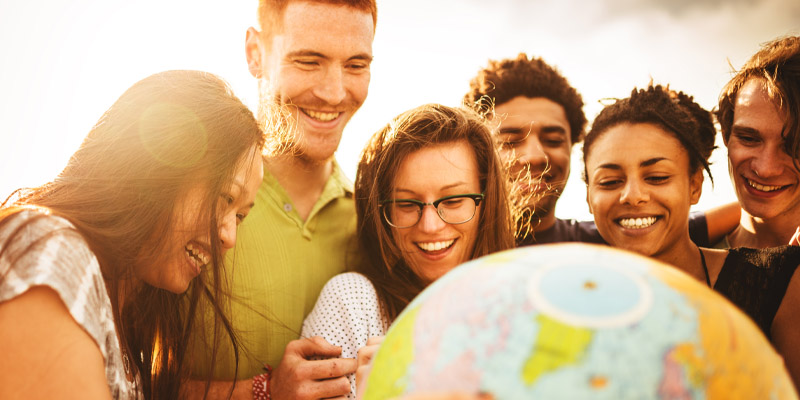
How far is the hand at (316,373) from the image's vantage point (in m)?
2.80

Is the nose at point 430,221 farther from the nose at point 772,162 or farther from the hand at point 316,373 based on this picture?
the nose at point 772,162

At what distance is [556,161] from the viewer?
205 inches

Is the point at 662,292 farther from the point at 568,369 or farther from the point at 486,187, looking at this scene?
the point at 486,187

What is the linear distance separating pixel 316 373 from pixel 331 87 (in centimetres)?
209

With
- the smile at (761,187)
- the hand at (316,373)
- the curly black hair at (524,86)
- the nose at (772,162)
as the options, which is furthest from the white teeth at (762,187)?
the hand at (316,373)

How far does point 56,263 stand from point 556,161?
4184mm

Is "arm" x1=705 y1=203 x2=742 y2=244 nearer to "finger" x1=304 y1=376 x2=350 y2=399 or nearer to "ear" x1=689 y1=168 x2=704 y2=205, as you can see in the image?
"ear" x1=689 y1=168 x2=704 y2=205

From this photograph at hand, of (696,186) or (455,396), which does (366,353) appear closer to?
(455,396)

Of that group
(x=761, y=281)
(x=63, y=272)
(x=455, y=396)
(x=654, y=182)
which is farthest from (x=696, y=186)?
(x=63, y=272)

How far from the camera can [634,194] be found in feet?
11.7

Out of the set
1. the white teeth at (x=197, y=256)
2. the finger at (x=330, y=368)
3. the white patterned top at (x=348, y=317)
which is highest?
the white teeth at (x=197, y=256)

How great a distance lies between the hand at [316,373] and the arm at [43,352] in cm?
106

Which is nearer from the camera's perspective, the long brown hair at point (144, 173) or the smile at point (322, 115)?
the long brown hair at point (144, 173)

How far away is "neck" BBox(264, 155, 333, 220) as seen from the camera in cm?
404
